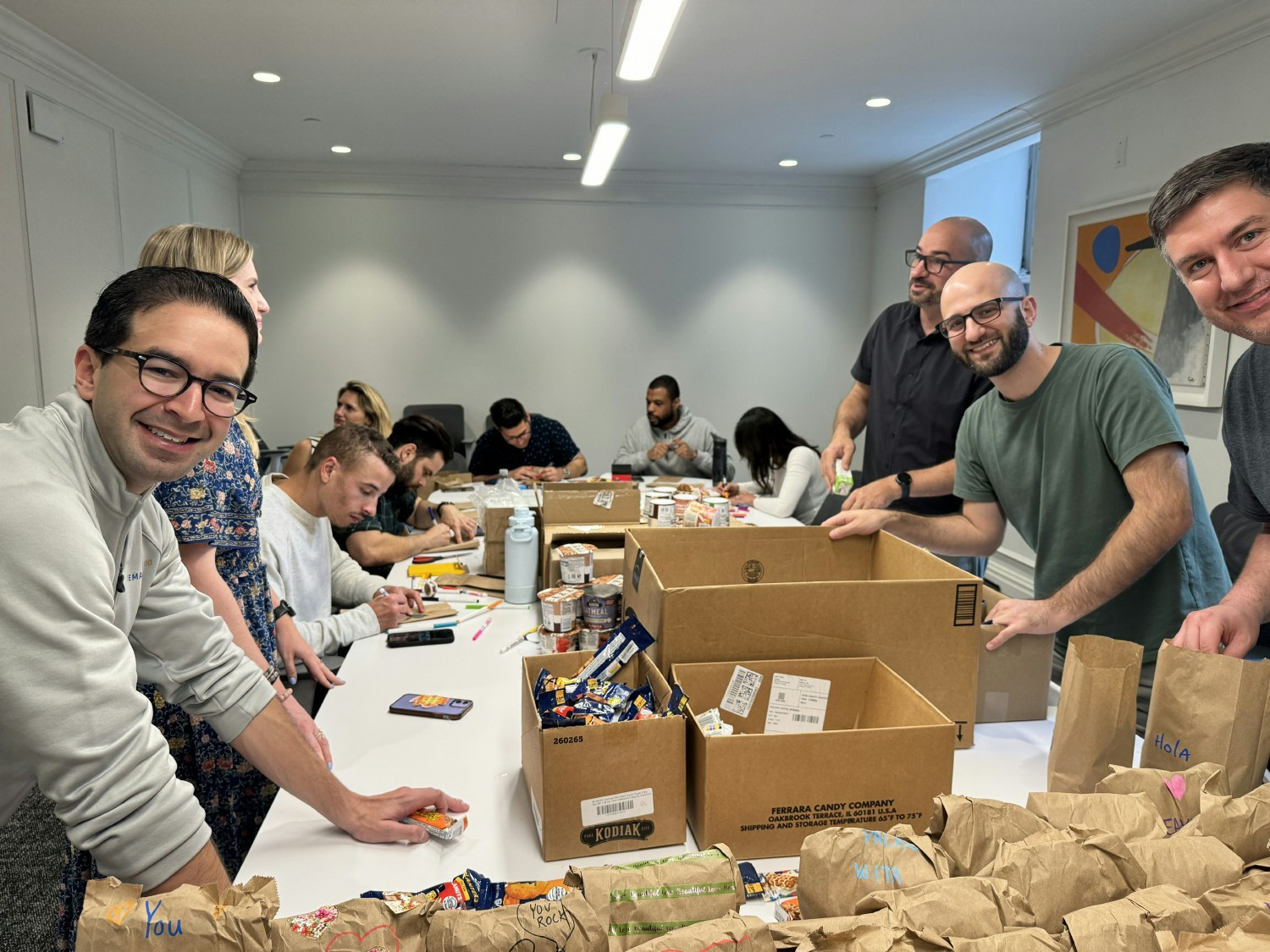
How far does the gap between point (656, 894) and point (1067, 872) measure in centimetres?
39

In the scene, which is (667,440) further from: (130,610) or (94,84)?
(130,610)

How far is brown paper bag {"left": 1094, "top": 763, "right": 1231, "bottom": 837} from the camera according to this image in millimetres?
904

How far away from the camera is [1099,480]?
70.4 inches

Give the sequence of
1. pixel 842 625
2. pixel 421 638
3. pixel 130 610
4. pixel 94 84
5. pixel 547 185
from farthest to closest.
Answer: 1. pixel 547 185
2. pixel 94 84
3. pixel 421 638
4. pixel 842 625
5. pixel 130 610

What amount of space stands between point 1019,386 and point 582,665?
1.24 meters

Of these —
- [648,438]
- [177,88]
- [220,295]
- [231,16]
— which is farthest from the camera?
[648,438]

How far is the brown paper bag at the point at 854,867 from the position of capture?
784 millimetres

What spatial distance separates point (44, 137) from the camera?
3.81 metres

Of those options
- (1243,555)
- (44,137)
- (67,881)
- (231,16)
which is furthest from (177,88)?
(1243,555)

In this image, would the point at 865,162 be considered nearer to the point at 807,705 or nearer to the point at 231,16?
the point at 231,16

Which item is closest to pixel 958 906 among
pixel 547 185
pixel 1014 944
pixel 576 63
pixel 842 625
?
pixel 1014 944

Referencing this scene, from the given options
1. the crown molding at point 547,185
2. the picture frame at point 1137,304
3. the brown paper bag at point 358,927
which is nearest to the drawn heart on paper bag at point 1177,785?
the brown paper bag at point 358,927

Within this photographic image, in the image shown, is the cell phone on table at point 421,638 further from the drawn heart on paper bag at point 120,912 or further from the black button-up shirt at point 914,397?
the black button-up shirt at point 914,397

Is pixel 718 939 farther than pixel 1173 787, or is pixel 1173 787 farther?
pixel 1173 787
